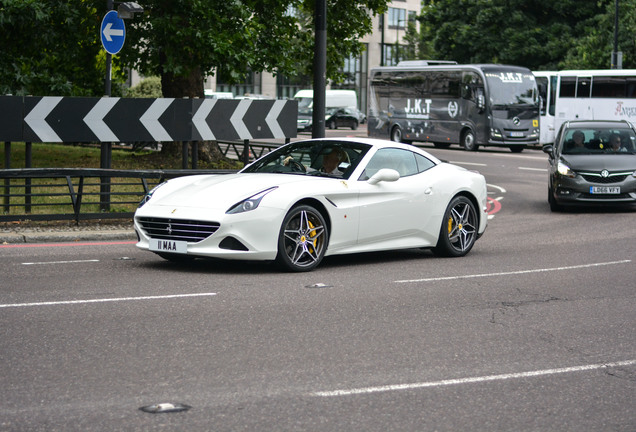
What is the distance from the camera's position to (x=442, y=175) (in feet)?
40.0

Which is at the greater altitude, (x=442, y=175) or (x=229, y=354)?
(x=442, y=175)

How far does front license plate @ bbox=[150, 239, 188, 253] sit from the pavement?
3300 mm

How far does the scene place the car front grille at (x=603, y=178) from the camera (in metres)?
18.9

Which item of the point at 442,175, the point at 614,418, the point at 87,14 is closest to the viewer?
the point at 614,418

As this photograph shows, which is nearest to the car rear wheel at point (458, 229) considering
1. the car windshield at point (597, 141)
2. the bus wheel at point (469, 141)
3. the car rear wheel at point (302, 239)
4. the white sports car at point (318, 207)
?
the white sports car at point (318, 207)

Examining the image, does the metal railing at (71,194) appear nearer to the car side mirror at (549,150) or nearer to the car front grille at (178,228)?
the car front grille at (178,228)

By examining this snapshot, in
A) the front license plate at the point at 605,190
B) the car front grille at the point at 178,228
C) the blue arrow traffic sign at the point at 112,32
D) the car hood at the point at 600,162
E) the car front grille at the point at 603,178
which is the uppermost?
the blue arrow traffic sign at the point at 112,32

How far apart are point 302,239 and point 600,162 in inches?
409

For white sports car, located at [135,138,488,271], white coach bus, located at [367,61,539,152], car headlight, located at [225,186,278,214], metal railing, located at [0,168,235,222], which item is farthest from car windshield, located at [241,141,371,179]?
white coach bus, located at [367,61,539,152]

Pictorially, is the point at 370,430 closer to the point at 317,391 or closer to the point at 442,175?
the point at 317,391

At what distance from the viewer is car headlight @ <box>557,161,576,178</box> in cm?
1900

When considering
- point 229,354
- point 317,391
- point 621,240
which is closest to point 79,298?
point 229,354

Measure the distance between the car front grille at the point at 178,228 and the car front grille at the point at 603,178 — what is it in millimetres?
10752

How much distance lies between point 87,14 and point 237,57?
442 centimetres
